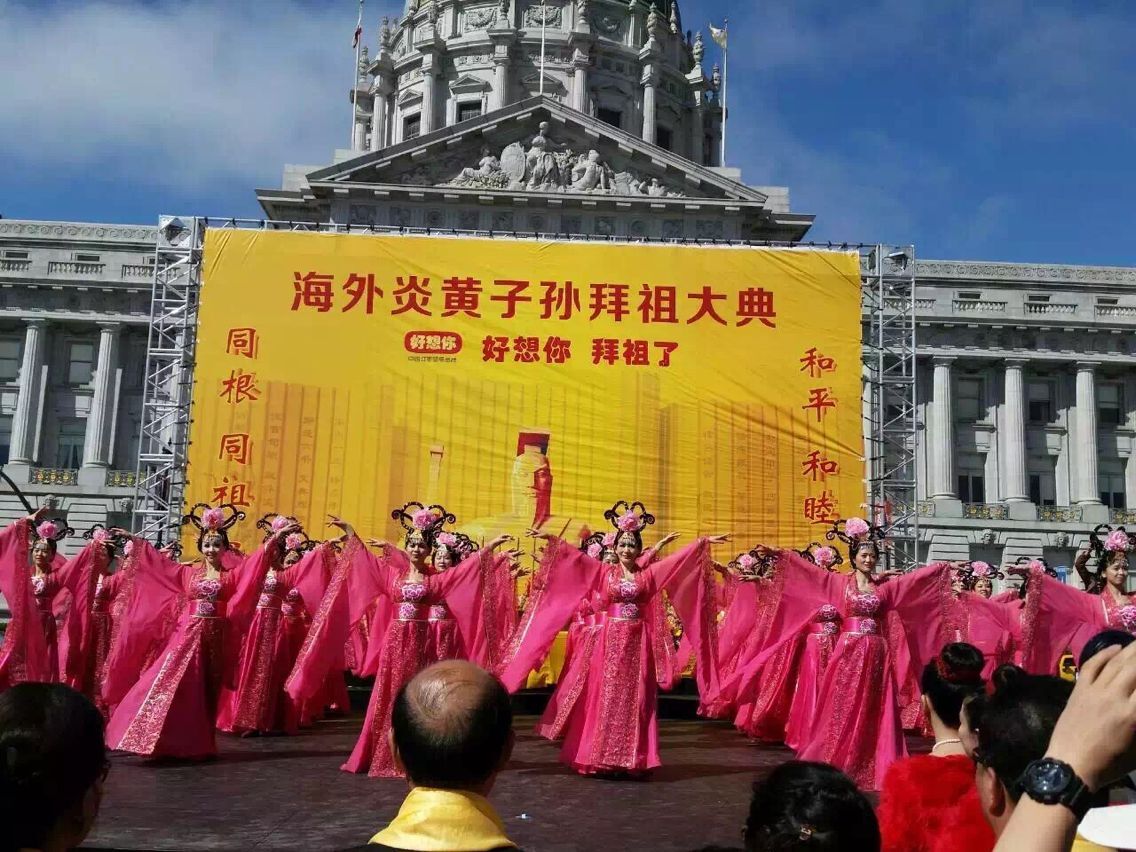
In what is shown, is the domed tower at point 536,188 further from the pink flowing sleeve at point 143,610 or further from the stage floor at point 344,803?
the stage floor at point 344,803

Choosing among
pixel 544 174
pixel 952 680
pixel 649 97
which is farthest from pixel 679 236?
pixel 952 680

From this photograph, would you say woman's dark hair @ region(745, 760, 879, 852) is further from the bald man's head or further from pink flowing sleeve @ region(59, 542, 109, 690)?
pink flowing sleeve @ region(59, 542, 109, 690)

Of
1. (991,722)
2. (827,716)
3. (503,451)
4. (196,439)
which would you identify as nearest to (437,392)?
(503,451)

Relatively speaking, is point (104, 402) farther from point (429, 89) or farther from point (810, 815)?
point (810, 815)

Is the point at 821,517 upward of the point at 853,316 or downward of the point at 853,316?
downward

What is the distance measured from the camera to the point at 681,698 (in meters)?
12.4

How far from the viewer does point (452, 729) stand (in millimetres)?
1961

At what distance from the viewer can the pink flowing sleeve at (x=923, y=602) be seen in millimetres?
7449

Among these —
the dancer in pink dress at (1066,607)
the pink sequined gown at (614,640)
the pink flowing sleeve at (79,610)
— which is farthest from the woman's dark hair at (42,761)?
the pink flowing sleeve at (79,610)

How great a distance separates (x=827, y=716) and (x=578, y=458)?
995 cm

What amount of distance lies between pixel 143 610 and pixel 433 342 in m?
9.05

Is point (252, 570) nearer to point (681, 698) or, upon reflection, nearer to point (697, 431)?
point (681, 698)

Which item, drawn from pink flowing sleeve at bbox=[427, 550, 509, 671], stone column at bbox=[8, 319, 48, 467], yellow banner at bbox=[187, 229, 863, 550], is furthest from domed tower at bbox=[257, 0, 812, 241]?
pink flowing sleeve at bbox=[427, 550, 509, 671]

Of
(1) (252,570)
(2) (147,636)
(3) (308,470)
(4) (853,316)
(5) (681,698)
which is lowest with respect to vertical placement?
(5) (681,698)
